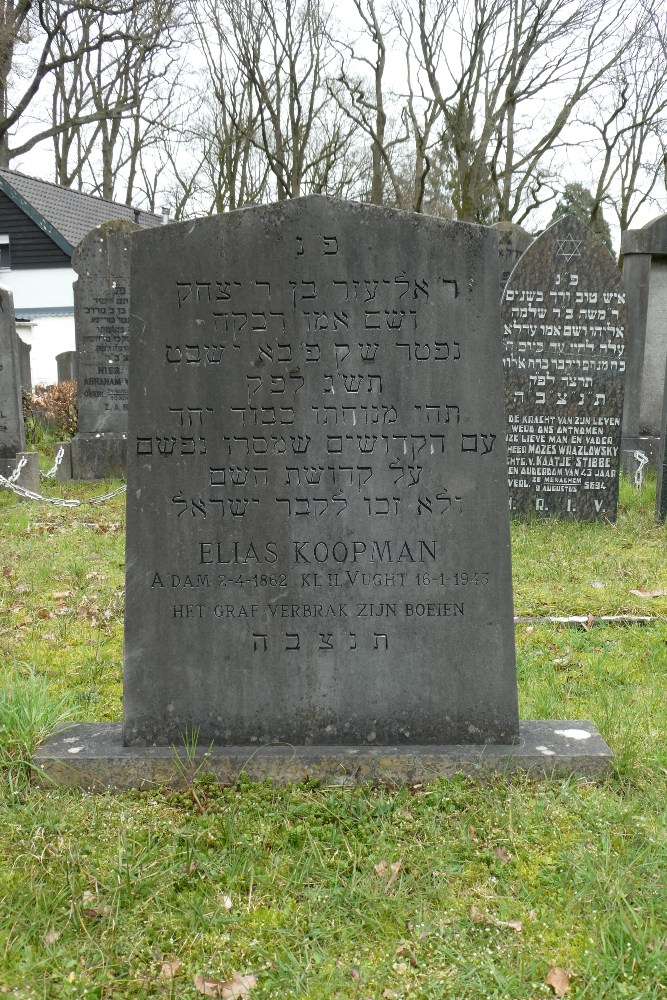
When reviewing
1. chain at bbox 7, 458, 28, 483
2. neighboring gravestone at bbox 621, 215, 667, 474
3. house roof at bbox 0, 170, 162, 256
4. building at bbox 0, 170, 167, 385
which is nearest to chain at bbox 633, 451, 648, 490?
neighboring gravestone at bbox 621, 215, 667, 474

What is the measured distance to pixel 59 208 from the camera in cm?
3009

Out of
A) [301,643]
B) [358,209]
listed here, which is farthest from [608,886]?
[358,209]

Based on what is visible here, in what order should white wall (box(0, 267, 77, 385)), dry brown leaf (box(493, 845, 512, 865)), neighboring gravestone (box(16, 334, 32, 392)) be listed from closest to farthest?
dry brown leaf (box(493, 845, 512, 865)), neighboring gravestone (box(16, 334, 32, 392)), white wall (box(0, 267, 77, 385))

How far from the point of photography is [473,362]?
3.15 metres

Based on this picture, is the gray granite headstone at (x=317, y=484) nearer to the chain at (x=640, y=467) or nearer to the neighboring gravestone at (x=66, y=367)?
the chain at (x=640, y=467)

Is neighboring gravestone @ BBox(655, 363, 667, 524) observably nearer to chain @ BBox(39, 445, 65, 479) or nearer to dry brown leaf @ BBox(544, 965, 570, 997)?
dry brown leaf @ BBox(544, 965, 570, 997)

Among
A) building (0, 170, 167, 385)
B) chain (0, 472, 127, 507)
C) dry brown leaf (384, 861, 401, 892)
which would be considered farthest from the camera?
building (0, 170, 167, 385)

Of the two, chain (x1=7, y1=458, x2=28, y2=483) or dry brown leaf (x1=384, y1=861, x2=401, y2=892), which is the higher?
chain (x1=7, y1=458, x2=28, y2=483)

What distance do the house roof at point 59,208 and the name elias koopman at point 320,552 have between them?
25853mm

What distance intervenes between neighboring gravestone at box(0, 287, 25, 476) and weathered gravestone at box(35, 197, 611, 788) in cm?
759

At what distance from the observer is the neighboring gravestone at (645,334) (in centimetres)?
1076

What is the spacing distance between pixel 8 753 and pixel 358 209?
2.46 meters

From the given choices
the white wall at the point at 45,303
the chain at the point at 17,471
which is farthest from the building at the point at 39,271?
the chain at the point at 17,471

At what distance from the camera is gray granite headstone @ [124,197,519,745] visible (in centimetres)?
315
